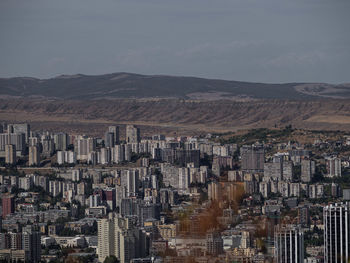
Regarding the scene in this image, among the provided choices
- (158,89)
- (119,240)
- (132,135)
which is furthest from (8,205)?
(158,89)

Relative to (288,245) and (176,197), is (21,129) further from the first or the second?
(288,245)

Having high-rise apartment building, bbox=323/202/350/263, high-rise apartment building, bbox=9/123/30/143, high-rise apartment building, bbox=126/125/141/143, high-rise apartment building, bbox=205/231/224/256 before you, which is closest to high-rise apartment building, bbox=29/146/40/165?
high-rise apartment building, bbox=9/123/30/143

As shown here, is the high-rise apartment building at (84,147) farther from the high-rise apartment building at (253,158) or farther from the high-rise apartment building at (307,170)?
the high-rise apartment building at (307,170)

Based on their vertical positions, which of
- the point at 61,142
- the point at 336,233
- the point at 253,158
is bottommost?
the point at 253,158

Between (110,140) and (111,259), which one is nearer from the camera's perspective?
(111,259)

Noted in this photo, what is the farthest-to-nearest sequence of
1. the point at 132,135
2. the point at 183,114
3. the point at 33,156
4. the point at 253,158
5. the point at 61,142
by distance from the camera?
the point at 183,114
the point at 132,135
the point at 61,142
the point at 33,156
the point at 253,158

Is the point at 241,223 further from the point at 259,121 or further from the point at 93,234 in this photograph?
the point at 259,121
